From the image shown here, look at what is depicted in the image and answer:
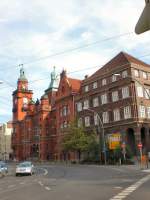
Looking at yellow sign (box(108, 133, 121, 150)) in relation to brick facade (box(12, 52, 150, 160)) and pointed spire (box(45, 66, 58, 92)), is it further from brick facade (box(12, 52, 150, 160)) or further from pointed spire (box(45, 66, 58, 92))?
pointed spire (box(45, 66, 58, 92))

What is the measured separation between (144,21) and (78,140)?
58.5 m

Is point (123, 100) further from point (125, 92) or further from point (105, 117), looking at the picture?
point (105, 117)

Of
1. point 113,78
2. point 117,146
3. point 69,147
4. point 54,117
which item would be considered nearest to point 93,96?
point 113,78

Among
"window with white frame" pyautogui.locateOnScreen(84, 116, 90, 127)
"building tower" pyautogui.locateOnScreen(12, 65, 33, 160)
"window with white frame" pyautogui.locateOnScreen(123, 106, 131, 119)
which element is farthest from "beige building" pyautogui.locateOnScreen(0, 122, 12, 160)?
"window with white frame" pyautogui.locateOnScreen(123, 106, 131, 119)

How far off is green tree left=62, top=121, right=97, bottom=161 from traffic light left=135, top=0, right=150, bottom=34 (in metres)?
55.6

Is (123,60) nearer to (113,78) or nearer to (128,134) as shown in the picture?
(113,78)

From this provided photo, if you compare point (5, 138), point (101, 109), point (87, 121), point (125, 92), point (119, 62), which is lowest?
point (5, 138)

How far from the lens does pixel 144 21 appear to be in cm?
339

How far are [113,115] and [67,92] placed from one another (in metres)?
21.5

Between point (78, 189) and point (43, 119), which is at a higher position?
point (43, 119)

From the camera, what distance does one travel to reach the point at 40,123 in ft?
315

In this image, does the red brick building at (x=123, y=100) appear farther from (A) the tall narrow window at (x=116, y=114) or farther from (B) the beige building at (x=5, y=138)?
(B) the beige building at (x=5, y=138)

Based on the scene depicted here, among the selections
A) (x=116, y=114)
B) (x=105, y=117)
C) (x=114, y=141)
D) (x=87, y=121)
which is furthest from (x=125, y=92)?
(x=87, y=121)

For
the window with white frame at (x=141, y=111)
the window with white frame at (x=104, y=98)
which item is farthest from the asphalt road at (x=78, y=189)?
the window with white frame at (x=104, y=98)
